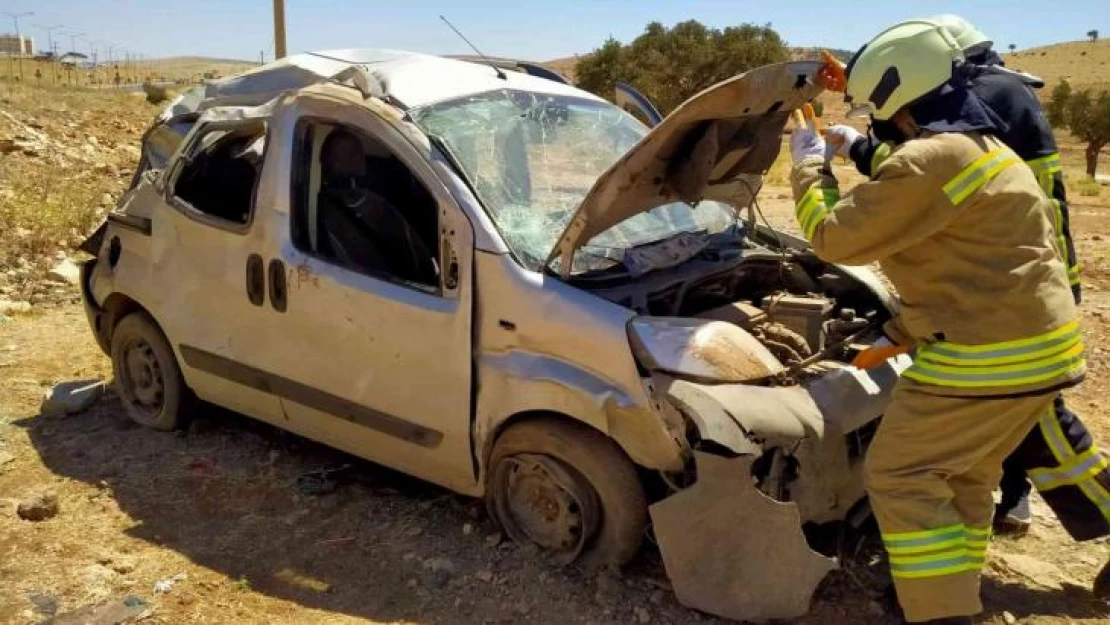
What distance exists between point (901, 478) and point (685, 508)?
2.31 ft

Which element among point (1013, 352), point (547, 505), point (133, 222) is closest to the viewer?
point (1013, 352)

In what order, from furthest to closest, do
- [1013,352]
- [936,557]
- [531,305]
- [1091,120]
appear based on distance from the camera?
[1091,120], [531,305], [936,557], [1013,352]

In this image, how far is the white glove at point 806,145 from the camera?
11.2ft

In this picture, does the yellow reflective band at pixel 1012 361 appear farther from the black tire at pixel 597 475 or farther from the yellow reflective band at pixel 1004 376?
the black tire at pixel 597 475

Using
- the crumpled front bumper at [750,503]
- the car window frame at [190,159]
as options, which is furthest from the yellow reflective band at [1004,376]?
the car window frame at [190,159]

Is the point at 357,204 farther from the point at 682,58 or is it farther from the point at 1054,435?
the point at 682,58

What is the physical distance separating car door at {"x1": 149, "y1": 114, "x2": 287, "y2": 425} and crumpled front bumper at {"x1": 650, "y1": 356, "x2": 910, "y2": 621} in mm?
2087

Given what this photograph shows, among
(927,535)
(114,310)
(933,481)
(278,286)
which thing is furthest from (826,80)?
(114,310)

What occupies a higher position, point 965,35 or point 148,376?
point 965,35

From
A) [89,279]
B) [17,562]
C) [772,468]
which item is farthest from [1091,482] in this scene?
[89,279]

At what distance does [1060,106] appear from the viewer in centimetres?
3095

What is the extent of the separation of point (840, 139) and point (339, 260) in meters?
2.06

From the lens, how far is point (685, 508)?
10.6 ft

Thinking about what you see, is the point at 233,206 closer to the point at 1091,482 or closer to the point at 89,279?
the point at 89,279
